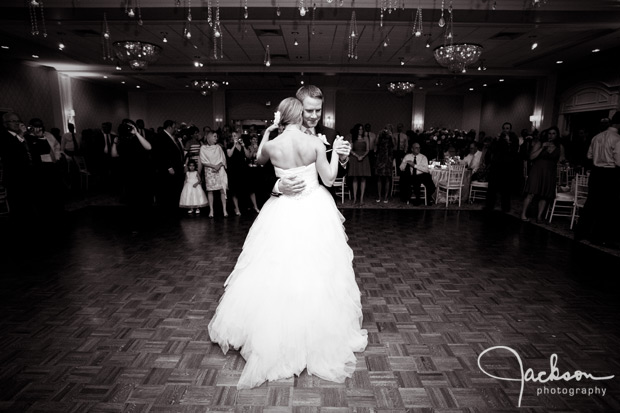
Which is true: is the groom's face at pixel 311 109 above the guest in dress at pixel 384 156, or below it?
above

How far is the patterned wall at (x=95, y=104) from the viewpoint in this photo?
1295 cm

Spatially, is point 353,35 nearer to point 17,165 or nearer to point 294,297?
point 294,297

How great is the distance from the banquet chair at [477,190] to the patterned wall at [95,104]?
42.6 ft

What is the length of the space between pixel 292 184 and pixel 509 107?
1483 cm

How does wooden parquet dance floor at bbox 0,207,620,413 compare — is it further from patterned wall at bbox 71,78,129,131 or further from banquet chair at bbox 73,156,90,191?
patterned wall at bbox 71,78,129,131

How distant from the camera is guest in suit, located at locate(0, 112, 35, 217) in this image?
16.7 ft

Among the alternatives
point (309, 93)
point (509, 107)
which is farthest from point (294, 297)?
point (509, 107)

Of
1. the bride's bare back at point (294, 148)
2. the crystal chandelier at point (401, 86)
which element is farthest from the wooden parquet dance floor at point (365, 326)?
the crystal chandelier at point (401, 86)

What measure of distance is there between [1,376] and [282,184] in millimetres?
1946

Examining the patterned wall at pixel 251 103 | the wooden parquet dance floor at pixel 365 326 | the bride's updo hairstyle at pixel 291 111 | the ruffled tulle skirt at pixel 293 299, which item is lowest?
the wooden parquet dance floor at pixel 365 326

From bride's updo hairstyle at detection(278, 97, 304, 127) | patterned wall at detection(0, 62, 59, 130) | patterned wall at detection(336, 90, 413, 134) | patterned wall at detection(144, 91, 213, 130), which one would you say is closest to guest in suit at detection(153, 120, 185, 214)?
bride's updo hairstyle at detection(278, 97, 304, 127)

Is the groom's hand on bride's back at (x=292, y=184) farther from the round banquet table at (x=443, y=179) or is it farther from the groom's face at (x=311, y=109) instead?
the round banquet table at (x=443, y=179)

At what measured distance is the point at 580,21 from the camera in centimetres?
625

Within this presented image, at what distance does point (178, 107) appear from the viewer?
16.7m
